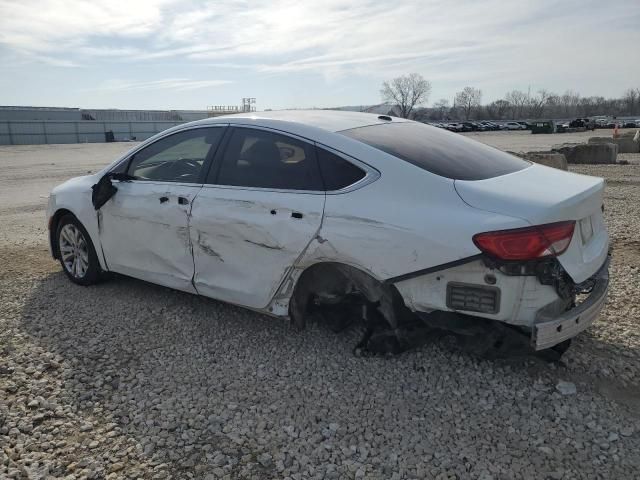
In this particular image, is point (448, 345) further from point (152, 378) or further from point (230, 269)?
point (152, 378)

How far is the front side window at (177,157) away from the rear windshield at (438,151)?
1.25m

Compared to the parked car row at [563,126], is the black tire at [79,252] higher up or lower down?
higher up

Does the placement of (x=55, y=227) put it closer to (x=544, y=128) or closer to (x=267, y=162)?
(x=267, y=162)

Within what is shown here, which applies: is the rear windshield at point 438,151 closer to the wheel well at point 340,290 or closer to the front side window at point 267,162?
the front side window at point 267,162

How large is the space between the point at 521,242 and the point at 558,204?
355 mm

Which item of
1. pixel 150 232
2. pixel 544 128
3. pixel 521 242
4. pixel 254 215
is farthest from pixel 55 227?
pixel 544 128

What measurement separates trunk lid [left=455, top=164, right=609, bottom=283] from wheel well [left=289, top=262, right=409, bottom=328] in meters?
0.81

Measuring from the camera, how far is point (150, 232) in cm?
443

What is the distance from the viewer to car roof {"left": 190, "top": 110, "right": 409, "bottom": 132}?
12.7ft

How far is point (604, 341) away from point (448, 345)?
115cm

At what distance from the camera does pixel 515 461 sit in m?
2.64

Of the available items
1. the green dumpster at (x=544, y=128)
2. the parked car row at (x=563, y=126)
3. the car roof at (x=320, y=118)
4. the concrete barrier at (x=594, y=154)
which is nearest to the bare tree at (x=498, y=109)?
the parked car row at (x=563, y=126)

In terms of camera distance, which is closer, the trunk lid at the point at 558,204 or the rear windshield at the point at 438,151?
the trunk lid at the point at 558,204

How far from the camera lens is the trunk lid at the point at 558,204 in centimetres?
291
